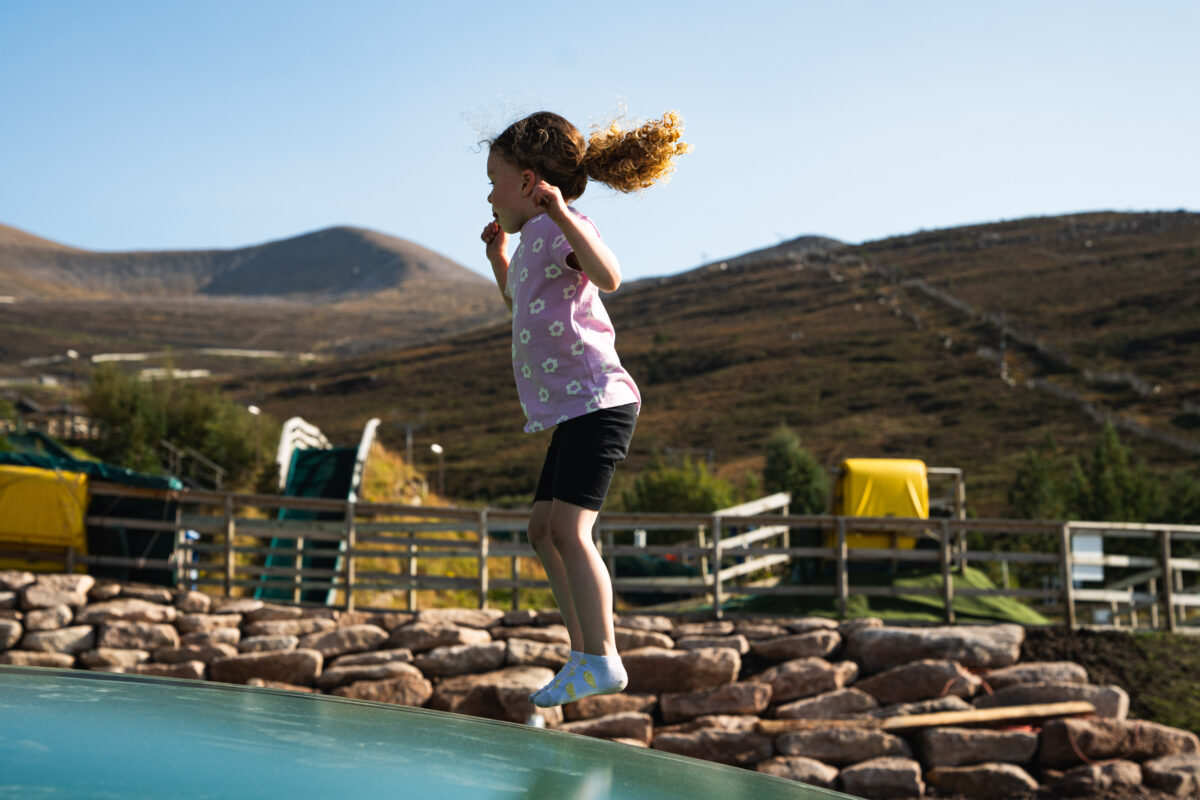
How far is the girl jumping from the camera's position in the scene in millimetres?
1966

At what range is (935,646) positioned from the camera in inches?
422

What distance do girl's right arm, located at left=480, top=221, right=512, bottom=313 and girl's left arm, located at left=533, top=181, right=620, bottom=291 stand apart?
0.31m

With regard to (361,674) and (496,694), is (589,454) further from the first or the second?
(361,674)

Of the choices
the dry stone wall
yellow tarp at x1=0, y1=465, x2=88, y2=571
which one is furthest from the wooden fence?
the dry stone wall

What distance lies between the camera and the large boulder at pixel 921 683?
33.6 ft

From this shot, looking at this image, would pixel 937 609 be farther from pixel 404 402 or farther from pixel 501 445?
pixel 404 402

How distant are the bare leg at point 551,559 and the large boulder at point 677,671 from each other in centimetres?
851

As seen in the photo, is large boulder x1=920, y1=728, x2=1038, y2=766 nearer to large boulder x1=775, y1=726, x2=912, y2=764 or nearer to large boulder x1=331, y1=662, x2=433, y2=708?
large boulder x1=775, y1=726, x2=912, y2=764

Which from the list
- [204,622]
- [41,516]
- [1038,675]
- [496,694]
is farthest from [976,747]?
[41,516]

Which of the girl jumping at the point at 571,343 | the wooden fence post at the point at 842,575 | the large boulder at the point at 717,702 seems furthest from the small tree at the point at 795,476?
the girl jumping at the point at 571,343

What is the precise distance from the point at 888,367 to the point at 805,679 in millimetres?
64356

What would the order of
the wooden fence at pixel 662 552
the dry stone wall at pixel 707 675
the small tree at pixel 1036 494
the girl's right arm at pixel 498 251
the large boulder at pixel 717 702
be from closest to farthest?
the girl's right arm at pixel 498 251
the dry stone wall at pixel 707 675
the large boulder at pixel 717 702
the wooden fence at pixel 662 552
the small tree at pixel 1036 494

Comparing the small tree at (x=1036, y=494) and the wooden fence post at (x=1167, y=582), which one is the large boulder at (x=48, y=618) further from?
the small tree at (x=1036, y=494)

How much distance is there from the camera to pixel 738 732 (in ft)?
31.8
